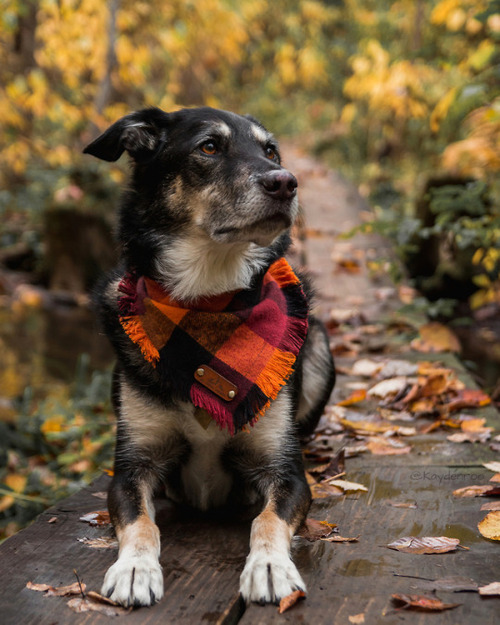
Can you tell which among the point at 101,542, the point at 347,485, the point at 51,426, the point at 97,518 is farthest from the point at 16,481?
the point at 347,485

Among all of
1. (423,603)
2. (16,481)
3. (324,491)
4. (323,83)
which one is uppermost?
(323,83)


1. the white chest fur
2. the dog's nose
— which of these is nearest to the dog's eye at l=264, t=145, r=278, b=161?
the dog's nose

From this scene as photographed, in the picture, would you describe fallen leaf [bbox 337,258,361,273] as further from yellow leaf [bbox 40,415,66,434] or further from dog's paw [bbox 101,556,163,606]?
dog's paw [bbox 101,556,163,606]

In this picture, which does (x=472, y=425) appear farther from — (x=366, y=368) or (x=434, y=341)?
(x=434, y=341)

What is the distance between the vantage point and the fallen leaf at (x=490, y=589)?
178 cm

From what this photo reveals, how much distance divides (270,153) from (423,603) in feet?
6.40

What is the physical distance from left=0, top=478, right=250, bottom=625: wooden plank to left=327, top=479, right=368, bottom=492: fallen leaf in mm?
424

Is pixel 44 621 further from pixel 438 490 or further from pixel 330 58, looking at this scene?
pixel 330 58

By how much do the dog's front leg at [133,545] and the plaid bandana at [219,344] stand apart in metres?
0.38

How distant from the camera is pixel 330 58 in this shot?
1719 centimetres

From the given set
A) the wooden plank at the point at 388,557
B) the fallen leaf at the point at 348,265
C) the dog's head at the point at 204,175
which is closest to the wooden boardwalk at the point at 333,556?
the wooden plank at the point at 388,557

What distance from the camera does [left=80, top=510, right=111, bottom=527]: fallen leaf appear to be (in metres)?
2.49

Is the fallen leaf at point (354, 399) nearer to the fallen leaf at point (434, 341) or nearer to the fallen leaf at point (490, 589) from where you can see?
the fallen leaf at point (434, 341)

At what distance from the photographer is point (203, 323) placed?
255 centimetres
